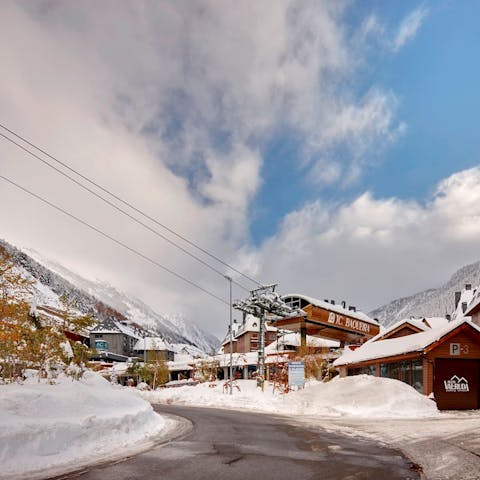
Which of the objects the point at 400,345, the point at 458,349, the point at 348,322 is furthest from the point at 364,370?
the point at 348,322

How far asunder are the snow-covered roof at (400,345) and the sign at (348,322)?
13438 millimetres

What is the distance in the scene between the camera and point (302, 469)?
970 centimetres

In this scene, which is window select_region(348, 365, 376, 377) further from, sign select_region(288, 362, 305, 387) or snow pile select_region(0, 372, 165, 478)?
snow pile select_region(0, 372, 165, 478)

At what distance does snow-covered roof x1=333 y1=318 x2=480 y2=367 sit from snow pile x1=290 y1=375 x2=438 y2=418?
3390mm

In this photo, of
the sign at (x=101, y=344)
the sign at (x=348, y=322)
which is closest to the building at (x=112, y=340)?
the sign at (x=101, y=344)

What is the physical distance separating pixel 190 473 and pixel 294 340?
7166 centimetres

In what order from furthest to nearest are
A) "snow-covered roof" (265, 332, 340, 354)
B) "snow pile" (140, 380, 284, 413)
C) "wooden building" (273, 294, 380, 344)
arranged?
"snow-covered roof" (265, 332, 340, 354), "wooden building" (273, 294, 380, 344), "snow pile" (140, 380, 284, 413)

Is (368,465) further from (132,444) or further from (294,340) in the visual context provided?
(294,340)

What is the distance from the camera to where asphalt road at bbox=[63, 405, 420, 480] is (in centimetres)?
902

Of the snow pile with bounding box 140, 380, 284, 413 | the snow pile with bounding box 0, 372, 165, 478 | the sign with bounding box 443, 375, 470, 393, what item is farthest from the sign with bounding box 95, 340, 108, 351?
the snow pile with bounding box 0, 372, 165, 478

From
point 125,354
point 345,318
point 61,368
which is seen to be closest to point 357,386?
point 61,368

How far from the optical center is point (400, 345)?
3622 cm

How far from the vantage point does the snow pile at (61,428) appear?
9.36 metres

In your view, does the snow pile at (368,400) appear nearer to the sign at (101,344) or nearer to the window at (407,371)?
the window at (407,371)
